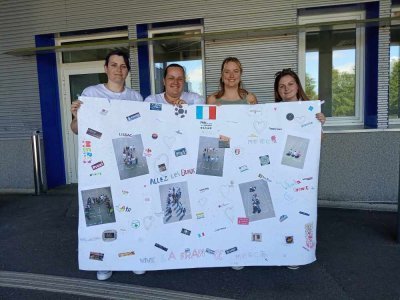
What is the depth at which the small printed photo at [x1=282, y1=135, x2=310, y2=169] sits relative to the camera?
3.19 metres

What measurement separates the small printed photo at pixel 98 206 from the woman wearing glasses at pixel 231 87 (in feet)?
4.40

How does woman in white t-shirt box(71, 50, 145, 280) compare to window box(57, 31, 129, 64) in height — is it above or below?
below

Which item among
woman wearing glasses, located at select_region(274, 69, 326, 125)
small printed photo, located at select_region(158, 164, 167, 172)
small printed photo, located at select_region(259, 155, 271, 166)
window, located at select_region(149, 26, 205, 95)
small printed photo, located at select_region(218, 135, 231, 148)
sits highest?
window, located at select_region(149, 26, 205, 95)

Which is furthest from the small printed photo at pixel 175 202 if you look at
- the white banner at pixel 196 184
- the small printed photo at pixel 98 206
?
the small printed photo at pixel 98 206

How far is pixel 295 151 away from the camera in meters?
3.19

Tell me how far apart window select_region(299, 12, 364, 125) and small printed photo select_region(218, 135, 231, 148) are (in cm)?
327

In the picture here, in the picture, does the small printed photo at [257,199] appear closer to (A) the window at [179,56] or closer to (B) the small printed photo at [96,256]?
(B) the small printed photo at [96,256]

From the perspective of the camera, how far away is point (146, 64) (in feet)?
20.8

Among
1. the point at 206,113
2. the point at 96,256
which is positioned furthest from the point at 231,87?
the point at 96,256

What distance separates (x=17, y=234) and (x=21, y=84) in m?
3.29

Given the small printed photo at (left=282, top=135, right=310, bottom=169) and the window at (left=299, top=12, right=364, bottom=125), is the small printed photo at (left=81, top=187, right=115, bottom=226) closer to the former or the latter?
the small printed photo at (left=282, top=135, right=310, bottom=169)

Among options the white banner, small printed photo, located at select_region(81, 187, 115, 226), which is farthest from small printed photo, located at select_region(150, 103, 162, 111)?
small printed photo, located at select_region(81, 187, 115, 226)

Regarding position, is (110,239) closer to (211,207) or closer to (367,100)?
(211,207)

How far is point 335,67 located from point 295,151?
340cm
